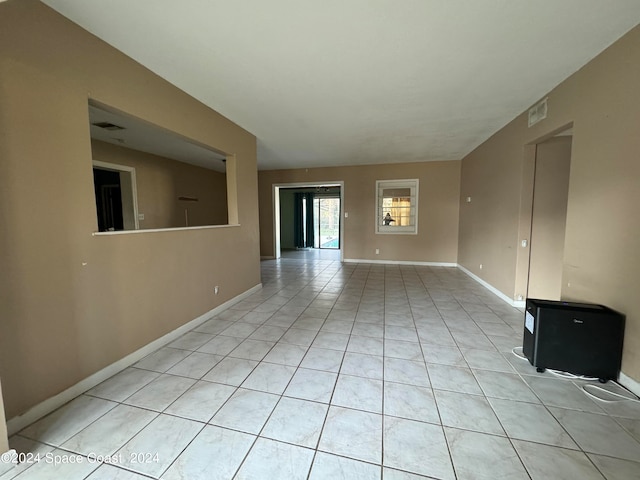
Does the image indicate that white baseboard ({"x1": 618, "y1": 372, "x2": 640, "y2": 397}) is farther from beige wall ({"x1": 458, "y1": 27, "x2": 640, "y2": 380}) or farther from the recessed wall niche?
the recessed wall niche

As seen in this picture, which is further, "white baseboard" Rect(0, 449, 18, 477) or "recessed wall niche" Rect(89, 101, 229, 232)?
"recessed wall niche" Rect(89, 101, 229, 232)

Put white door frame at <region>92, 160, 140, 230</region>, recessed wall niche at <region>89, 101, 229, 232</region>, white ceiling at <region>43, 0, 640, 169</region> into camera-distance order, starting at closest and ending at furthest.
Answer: white ceiling at <region>43, 0, 640, 169</region>
recessed wall niche at <region>89, 101, 229, 232</region>
white door frame at <region>92, 160, 140, 230</region>

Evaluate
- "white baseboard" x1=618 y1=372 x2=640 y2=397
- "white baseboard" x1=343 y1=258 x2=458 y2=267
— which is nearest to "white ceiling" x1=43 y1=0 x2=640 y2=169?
"white baseboard" x1=618 y1=372 x2=640 y2=397

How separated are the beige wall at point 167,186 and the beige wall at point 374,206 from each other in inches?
56.1

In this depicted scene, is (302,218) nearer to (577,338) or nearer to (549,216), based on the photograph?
(549,216)

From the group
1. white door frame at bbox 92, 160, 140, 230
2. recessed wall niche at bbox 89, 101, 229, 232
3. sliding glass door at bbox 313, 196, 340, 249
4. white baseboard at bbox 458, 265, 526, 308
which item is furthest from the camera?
sliding glass door at bbox 313, 196, 340, 249

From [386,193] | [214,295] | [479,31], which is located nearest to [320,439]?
[214,295]

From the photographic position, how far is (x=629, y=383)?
5.95 ft

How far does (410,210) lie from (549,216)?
11.3 ft

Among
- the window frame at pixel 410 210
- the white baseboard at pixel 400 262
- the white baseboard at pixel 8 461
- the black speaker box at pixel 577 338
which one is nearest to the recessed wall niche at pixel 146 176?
the white baseboard at pixel 8 461

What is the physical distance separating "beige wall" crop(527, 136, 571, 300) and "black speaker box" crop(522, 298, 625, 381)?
1512mm

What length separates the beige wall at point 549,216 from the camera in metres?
3.21

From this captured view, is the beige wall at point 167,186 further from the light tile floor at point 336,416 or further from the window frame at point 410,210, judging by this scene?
the window frame at point 410,210

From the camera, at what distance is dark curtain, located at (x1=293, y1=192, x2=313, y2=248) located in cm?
998
